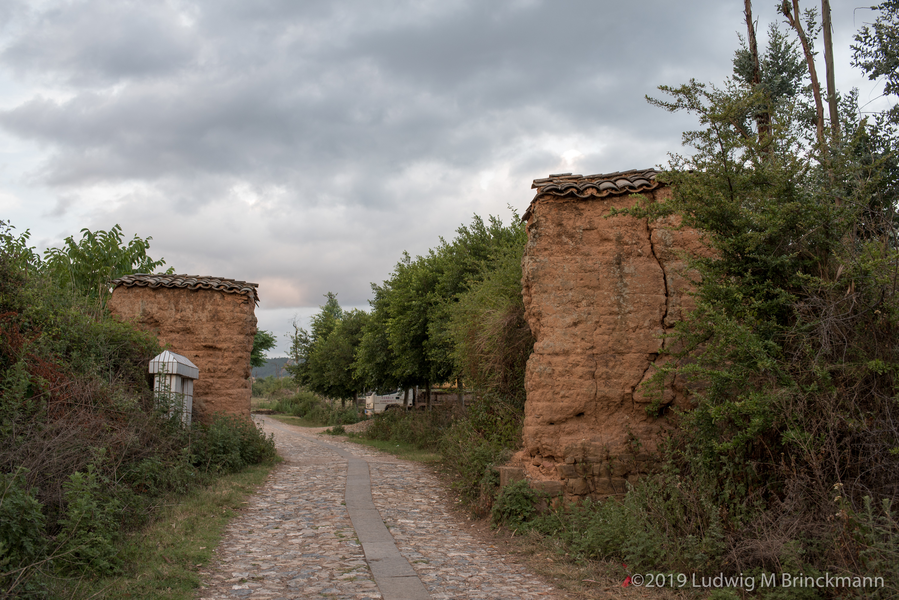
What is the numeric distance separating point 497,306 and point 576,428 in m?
3.88

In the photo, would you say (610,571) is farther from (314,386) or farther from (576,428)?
(314,386)

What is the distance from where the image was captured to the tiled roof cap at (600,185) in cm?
798

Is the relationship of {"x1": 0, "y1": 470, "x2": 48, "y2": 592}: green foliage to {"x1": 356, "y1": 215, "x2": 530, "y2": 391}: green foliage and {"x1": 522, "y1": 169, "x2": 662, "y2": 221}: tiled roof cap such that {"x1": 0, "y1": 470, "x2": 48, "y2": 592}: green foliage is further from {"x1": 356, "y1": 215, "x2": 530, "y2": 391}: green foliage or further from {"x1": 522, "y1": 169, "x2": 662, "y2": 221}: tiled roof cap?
{"x1": 356, "y1": 215, "x2": 530, "y2": 391}: green foliage

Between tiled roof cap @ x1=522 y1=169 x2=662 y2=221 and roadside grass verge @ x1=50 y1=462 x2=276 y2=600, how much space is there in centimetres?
599

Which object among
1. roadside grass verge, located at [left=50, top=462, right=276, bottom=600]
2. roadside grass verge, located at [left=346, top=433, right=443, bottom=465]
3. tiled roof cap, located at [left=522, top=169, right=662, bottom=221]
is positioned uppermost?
tiled roof cap, located at [left=522, top=169, right=662, bottom=221]

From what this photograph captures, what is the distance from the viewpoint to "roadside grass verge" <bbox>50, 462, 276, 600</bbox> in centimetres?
496

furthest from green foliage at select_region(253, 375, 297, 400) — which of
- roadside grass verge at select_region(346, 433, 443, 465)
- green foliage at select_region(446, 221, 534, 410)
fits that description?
green foliage at select_region(446, 221, 534, 410)

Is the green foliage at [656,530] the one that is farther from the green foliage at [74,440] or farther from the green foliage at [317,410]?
the green foliage at [317,410]

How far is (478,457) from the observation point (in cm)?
938

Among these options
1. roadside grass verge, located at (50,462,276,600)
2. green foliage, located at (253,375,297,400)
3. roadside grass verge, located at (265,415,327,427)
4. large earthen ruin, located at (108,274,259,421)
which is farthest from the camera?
green foliage, located at (253,375,297,400)

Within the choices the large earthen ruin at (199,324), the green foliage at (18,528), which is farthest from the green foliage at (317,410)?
the green foliage at (18,528)

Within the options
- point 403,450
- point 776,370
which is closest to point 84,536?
point 776,370

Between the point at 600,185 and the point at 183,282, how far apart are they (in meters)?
8.88

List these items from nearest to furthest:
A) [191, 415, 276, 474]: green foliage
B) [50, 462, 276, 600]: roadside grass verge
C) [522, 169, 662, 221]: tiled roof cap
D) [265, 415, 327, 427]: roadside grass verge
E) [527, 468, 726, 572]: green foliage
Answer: [50, 462, 276, 600]: roadside grass verge, [527, 468, 726, 572]: green foliage, [522, 169, 662, 221]: tiled roof cap, [191, 415, 276, 474]: green foliage, [265, 415, 327, 427]: roadside grass verge
